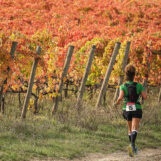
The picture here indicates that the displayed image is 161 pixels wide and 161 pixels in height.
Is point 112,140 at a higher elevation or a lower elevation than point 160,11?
lower

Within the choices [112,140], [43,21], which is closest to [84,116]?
[112,140]

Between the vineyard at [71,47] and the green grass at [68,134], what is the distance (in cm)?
72

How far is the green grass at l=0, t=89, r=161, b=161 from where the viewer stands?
736 cm

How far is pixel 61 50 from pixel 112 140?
5692 mm

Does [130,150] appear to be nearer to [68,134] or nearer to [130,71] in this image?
[130,71]

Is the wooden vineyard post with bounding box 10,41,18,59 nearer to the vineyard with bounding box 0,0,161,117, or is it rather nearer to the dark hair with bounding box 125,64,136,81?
the vineyard with bounding box 0,0,161,117

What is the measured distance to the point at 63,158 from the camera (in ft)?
23.5

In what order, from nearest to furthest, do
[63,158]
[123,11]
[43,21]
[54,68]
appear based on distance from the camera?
[63,158] < [54,68] < [43,21] < [123,11]

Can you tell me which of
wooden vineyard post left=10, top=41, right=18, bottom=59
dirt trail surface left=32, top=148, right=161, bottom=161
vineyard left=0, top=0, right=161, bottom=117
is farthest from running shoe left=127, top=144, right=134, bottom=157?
wooden vineyard post left=10, top=41, right=18, bottom=59

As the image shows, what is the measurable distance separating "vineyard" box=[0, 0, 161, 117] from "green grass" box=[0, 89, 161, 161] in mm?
721

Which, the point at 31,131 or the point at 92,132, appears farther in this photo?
the point at 92,132

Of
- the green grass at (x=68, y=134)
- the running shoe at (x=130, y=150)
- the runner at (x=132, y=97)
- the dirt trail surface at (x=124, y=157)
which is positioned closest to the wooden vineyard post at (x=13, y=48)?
the green grass at (x=68, y=134)

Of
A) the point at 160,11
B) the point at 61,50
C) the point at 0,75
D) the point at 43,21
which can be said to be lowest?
the point at 0,75

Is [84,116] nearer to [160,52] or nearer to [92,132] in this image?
[92,132]
